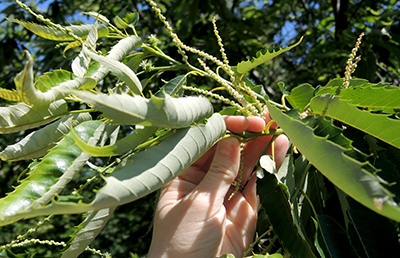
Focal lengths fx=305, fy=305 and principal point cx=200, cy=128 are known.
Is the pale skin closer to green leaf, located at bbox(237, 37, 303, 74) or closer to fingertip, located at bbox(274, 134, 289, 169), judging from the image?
fingertip, located at bbox(274, 134, 289, 169)

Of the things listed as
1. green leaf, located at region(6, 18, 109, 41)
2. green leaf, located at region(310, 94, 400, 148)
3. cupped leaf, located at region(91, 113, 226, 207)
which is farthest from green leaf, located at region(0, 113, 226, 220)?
green leaf, located at region(6, 18, 109, 41)

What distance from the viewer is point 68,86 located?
72cm

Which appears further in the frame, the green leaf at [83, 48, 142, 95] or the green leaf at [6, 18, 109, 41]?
the green leaf at [6, 18, 109, 41]

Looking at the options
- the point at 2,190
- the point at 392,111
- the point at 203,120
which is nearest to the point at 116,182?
the point at 203,120

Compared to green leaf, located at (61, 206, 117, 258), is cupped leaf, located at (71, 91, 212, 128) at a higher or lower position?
higher

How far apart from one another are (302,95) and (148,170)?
70cm

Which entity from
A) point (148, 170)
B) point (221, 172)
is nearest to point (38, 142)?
point (148, 170)

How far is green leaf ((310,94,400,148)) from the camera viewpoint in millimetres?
700

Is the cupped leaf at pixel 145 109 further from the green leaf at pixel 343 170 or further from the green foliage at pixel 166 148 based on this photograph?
the green leaf at pixel 343 170

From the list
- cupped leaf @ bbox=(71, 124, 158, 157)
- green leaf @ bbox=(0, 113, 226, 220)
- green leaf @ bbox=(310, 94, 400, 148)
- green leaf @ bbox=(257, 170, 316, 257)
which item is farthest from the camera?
green leaf @ bbox=(257, 170, 316, 257)

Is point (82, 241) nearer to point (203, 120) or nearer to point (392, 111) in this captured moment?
point (203, 120)

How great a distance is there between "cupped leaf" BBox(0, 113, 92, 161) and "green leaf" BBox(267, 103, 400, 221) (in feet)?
1.89

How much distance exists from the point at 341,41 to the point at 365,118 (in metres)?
1.85

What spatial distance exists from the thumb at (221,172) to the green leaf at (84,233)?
34 cm
